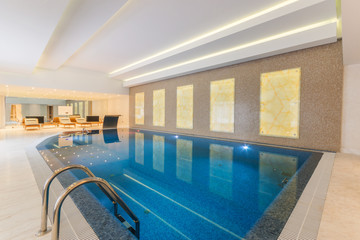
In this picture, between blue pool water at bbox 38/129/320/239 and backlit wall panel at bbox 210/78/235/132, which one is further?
backlit wall panel at bbox 210/78/235/132

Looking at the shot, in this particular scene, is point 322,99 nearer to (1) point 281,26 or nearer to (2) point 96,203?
(1) point 281,26

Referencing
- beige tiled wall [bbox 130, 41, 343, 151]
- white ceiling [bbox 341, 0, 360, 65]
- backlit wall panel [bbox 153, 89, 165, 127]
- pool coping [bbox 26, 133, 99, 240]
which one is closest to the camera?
pool coping [bbox 26, 133, 99, 240]

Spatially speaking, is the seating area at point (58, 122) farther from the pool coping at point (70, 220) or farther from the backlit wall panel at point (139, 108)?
the pool coping at point (70, 220)

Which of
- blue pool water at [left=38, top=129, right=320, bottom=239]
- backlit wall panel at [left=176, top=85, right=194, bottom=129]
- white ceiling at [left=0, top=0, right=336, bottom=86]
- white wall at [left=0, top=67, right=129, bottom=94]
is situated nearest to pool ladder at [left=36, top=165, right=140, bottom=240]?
blue pool water at [left=38, top=129, right=320, bottom=239]

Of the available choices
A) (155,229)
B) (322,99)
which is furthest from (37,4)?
(322,99)

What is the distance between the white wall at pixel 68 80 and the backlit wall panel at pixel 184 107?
5.41m

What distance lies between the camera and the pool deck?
1.67 metres

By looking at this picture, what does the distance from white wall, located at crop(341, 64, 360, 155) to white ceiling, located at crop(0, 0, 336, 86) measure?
1.14 metres

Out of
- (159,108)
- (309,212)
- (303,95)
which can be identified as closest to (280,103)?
(303,95)

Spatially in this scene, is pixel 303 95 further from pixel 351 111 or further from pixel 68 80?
pixel 68 80

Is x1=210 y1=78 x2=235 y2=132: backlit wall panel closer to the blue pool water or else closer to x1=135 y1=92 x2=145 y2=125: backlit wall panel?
the blue pool water

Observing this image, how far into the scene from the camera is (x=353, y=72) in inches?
191

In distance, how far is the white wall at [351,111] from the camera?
4785 millimetres

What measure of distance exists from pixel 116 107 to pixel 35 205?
44.0ft
